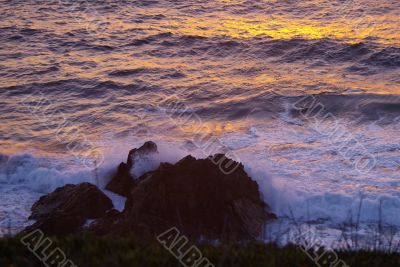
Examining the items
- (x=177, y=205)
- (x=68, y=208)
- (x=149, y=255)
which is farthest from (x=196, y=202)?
(x=149, y=255)

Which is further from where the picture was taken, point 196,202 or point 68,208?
point 68,208

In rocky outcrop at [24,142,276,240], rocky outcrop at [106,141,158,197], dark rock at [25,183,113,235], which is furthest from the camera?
rocky outcrop at [106,141,158,197]

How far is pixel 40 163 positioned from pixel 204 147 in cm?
415

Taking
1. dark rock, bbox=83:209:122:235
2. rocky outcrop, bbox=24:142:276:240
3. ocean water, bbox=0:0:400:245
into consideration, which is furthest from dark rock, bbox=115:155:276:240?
ocean water, bbox=0:0:400:245

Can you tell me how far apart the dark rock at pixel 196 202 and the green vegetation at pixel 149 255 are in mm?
3316

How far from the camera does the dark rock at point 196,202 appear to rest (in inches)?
417

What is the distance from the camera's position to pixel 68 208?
11266mm

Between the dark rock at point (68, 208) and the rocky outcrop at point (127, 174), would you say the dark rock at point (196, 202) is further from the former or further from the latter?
the rocky outcrop at point (127, 174)

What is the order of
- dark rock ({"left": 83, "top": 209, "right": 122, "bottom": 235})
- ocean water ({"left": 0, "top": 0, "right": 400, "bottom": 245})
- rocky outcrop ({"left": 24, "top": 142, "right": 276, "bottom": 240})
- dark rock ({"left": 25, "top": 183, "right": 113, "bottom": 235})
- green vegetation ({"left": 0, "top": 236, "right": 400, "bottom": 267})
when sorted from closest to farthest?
green vegetation ({"left": 0, "top": 236, "right": 400, "bottom": 267}), dark rock ({"left": 83, "top": 209, "right": 122, "bottom": 235}), rocky outcrop ({"left": 24, "top": 142, "right": 276, "bottom": 240}), dark rock ({"left": 25, "top": 183, "right": 113, "bottom": 235}), ocean water ({"left": 0, "top": 0, "right": 400, "bottom": 245})

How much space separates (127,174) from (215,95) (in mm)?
7978

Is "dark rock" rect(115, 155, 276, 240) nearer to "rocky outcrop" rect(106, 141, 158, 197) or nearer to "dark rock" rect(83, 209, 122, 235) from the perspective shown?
"dark rock" rect(83, 209, 122, 235)

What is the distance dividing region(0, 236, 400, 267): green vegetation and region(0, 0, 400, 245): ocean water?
178 inches

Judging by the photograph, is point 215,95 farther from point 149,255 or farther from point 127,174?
point 149,255

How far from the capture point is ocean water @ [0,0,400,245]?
13695 millimetres
